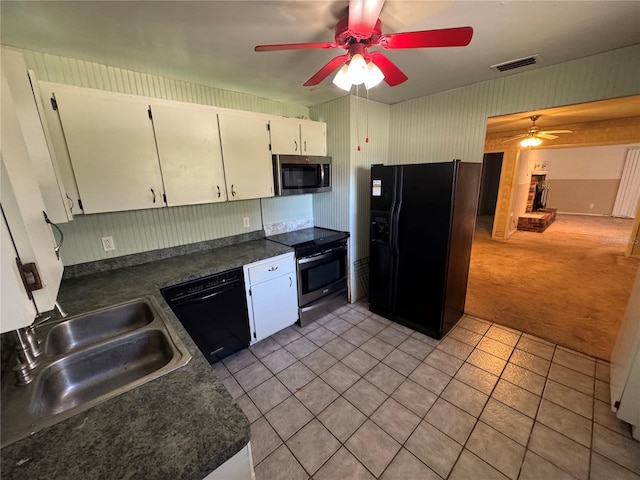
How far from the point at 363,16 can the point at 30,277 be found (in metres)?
1.50

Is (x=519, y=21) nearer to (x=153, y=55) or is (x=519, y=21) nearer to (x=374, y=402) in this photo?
(x=153, y=55)

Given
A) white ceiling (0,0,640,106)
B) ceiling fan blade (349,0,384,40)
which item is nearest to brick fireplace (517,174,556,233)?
white ceiling (0,0,640,106)

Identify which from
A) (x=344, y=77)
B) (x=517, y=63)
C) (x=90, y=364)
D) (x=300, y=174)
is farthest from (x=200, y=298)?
(x=517, y=63)

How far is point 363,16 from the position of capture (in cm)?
111

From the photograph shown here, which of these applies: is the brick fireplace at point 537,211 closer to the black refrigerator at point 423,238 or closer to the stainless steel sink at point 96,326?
the black refrigerator at point 423,238

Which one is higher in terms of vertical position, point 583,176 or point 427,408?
point 583,176

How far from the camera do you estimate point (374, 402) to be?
6.11ft

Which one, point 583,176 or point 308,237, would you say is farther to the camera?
point 583,176

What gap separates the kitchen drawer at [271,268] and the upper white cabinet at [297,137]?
1.06 meters

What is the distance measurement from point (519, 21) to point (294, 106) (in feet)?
7.13

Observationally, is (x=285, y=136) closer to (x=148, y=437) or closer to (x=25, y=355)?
(x=25, y=355)

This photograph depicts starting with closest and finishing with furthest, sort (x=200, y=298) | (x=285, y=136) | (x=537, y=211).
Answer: (x=200, y=298)
(x=285, y=136)
(x=537, y=211)

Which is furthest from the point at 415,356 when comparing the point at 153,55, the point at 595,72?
the point at 153,55

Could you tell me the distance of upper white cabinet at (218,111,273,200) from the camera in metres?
2.21
